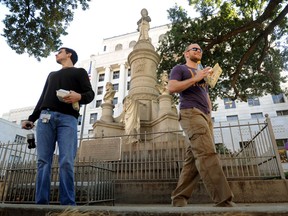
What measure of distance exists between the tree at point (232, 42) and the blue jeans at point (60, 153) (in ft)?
35.9

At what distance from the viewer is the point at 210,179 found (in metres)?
2.37

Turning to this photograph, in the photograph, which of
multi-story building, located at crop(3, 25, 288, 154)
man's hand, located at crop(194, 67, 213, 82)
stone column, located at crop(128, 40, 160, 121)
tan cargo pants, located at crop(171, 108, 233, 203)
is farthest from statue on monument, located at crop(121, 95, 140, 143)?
multi-story building, located at crop(3, 25, 288, 154)

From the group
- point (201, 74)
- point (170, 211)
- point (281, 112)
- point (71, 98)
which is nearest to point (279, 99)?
point (281, 112)

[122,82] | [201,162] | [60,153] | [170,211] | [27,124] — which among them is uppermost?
[122,82]

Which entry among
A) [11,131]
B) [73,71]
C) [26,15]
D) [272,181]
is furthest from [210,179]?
[11,131]

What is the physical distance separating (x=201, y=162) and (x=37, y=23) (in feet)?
34.5

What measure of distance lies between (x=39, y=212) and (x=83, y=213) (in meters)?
0.49

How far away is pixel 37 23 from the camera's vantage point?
10.1 meters

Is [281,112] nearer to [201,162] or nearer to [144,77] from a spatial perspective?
[144,77]

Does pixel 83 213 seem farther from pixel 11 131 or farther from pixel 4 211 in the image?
pixel 11 131

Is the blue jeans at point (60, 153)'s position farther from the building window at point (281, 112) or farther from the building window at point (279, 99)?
the building window at point (279, 99)

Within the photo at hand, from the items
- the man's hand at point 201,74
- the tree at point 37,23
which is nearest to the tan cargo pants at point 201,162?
the man's hand at point 201,74

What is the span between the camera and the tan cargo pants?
7.66 feet

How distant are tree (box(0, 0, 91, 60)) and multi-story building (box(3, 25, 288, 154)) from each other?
576 inches
